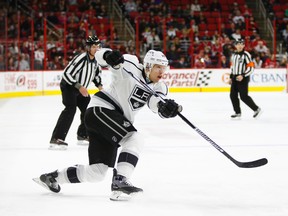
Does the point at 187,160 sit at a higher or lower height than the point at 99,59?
lower

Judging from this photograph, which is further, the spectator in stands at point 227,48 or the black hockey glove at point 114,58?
the spectator in stands at point 227,48

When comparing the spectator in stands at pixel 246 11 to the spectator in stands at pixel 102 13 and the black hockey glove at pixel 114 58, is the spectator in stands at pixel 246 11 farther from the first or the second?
the black hockey glove at pixel 114 58

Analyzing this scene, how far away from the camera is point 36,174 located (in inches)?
210

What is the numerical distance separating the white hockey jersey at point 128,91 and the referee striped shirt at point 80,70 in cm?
266

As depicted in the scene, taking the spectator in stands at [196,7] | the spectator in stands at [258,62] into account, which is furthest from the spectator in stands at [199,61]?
the spectator in stands at [196,7]

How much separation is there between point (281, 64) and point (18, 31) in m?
7.81

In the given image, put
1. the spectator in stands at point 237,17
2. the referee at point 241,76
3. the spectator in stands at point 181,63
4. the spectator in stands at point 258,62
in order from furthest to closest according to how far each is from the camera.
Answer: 1. the spectator in stands at point 237,17
2. the spectator in stands at point 258,62
3. the spectator in stands at point 181,63
4. the referee at point 241,76

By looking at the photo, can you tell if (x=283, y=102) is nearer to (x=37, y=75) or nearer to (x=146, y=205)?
(x=37, y=75)

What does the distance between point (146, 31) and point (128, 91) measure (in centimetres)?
1518

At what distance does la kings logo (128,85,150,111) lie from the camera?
418 cm

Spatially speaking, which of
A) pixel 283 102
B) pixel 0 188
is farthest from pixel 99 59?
pixel 283 102

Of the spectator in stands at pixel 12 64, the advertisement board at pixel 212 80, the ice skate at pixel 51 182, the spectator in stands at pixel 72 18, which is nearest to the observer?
the ice skate at pixel 51 182

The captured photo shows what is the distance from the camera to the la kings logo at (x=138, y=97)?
4184 mm

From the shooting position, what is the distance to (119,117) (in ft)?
13.7
